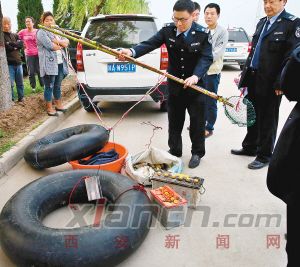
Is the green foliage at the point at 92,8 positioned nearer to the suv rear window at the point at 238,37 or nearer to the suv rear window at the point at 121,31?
the suv rear window at the point at 238,37

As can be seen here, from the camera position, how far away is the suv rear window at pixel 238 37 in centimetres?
1265

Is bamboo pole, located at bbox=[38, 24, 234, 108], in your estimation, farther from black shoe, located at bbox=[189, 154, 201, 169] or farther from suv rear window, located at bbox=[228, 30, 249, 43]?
suv rear window, located at bbox=[228, 30, 249, 43]

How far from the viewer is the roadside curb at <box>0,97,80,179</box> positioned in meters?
3.78

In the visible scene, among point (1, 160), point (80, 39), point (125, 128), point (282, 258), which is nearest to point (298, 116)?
point (282, 258)

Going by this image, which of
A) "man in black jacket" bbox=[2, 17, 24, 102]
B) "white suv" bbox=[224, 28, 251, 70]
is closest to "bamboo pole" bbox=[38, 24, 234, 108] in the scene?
"man in black jacket" bbox=[2, 17, 24, 102]

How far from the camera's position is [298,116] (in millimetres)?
1697

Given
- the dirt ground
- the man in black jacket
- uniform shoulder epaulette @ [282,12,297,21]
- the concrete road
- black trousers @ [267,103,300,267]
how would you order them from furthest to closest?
the man in black jacket
the dirt ground
uniform shoulder epaulette @ [282,12,297,21]
the concrete road
black trousers @ [267,103,300,267]

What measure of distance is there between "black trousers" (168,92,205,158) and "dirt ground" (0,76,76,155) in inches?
87.7

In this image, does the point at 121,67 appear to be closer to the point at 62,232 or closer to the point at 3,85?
the point at 3,85

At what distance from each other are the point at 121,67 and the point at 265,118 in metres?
2.68

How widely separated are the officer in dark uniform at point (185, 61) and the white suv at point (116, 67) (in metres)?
1.62

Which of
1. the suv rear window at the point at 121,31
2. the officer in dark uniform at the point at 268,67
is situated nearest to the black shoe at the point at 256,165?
the officer in dark uniform at the point at 268,67

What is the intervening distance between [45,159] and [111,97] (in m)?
2.16

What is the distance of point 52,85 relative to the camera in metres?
5.34
